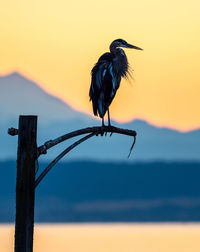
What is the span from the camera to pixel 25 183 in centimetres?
703

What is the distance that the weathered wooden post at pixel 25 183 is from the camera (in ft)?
22.7

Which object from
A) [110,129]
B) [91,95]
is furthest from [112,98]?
[110,129]

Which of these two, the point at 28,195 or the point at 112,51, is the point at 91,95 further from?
the point at 28,195

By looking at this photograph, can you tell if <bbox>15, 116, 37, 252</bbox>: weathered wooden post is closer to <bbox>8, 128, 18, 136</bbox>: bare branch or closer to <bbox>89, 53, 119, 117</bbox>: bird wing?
<bbox>8, 128, 18, 136</bbox>: bare branch

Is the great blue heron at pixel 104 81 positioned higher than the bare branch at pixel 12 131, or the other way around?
the great blue heron at pixel 104 81

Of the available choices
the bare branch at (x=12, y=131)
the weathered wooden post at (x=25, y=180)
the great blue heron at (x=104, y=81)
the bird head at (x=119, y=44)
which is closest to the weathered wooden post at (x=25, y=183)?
the weathered wooden post at (x=25, y=180)

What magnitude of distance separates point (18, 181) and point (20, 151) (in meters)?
0.38

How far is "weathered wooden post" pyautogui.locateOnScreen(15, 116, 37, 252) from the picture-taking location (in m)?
6.91

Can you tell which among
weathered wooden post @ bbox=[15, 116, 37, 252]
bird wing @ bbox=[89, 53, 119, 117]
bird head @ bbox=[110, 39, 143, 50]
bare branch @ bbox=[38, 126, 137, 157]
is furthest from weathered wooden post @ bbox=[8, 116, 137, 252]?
bird head @ bbox=[110, 39, 143, 50]

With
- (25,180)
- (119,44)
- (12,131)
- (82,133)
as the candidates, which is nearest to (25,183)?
(25,180)

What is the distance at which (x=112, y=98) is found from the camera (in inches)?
534

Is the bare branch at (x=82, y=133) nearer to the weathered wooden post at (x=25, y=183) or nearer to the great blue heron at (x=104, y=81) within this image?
the weathered wooden post at (x=25, y=183)

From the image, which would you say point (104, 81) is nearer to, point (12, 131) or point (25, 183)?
point (12, 131)

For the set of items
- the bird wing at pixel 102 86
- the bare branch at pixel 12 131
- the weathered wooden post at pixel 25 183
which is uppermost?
the bird wing at pixel 102 86
